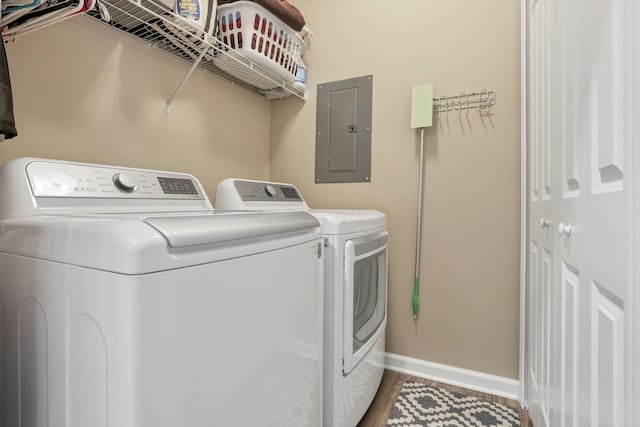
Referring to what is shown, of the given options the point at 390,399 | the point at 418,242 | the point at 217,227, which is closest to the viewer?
the point at 217,227

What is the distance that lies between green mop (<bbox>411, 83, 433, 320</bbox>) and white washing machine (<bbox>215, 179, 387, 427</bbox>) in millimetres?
260

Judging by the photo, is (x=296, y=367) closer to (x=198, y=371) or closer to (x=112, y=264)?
(x=198, y=371)

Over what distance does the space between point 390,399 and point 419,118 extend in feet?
5.05

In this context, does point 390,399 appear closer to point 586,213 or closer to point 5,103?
point 586,213

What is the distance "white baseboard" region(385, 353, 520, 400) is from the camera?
5.61 ft

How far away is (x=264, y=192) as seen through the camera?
1713mm

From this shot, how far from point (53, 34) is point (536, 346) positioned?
86.9 inches

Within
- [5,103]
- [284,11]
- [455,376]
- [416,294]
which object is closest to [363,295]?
[416,294]

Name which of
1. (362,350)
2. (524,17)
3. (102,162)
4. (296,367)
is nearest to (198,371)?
(296,367)

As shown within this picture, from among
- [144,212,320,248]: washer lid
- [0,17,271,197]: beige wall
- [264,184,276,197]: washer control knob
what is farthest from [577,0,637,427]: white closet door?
[0,17,271,197]: beige wall

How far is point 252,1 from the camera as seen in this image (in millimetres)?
1600

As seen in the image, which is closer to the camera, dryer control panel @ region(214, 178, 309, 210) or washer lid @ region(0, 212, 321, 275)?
washer lid @ region(0, 212, 321, 275)

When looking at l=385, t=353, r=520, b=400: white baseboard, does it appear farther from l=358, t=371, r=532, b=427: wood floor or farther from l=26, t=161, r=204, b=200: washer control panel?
l=26, t=161, r=204, b=200: washer control panel

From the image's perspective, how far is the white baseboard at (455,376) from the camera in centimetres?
171
